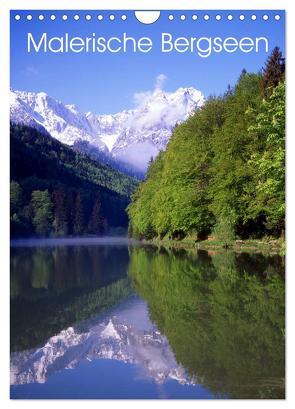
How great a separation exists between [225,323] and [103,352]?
3.19 metres

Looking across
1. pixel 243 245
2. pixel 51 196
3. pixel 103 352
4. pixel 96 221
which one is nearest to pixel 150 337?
pixel 103 352

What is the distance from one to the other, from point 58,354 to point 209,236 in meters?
33.9

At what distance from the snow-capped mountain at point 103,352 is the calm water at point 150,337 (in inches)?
0.7

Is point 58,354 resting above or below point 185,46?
below

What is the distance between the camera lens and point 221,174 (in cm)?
3750

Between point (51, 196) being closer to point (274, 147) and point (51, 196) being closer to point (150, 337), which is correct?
point (274, 147)

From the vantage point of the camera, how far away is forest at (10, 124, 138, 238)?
11398 millimetres

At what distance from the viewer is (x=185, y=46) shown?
932 cm

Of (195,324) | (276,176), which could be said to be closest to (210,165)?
(276,176)

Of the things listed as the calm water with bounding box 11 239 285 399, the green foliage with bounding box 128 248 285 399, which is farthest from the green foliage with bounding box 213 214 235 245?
the calm water with bounding box 11 239 285 399

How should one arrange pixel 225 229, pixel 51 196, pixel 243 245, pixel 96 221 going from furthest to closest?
1. pixel 96 221
2. pixel 225 229
3. pixel 243 245
4. pixel 51 196

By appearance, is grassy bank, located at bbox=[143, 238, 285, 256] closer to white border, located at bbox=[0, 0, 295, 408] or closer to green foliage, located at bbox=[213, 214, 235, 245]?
green foliage, located at bbox=[213, 214, 235, 245]

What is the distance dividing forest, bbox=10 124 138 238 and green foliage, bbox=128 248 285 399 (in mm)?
3649
